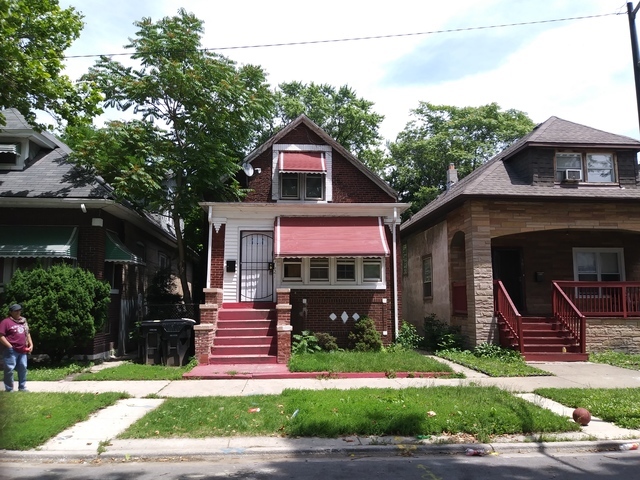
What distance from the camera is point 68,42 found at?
1237 centimetres

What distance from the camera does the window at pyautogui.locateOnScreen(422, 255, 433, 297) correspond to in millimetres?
18453

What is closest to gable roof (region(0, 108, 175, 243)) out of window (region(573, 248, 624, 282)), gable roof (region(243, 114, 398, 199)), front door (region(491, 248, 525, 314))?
gable roof (region(243, 114, 398, 199))

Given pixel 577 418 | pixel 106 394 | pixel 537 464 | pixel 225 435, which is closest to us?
A: pixel 537 464

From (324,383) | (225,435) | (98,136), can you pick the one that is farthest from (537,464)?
(98,136)

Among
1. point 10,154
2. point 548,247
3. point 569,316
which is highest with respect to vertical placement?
point 10,154

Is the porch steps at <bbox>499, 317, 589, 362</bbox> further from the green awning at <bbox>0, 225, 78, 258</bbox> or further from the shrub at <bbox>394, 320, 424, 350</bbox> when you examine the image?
the green awning at <bbox>0, 225, 78, 258</bbox>

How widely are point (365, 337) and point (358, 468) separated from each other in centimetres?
822

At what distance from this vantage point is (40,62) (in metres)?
11.2


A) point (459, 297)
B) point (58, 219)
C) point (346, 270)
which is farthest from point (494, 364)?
point (58, 219)

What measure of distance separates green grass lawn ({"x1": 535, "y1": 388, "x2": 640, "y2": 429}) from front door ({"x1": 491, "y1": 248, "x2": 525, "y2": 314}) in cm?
796

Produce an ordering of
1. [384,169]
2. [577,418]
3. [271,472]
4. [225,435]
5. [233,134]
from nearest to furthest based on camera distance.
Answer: [271,472] < [225,435] < [577,418] < [233,134] < [384,169]

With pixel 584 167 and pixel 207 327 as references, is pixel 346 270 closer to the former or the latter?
pixel 207 327

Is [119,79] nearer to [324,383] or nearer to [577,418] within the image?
[324,383]

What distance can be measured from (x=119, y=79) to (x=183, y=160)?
2776mm
